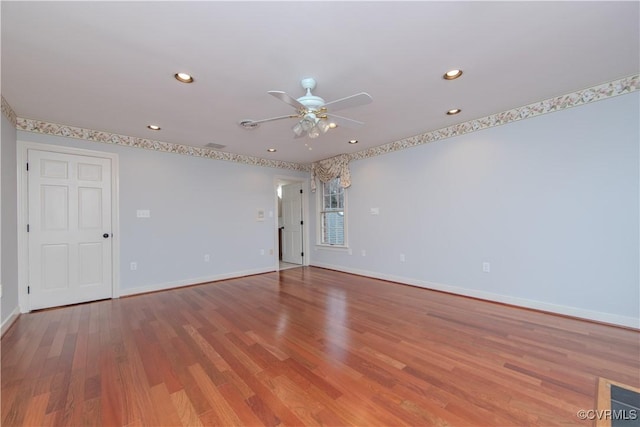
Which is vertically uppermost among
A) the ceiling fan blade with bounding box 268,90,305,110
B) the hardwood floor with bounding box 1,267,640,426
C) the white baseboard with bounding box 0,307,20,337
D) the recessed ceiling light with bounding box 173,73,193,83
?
the recessed ceiling light with bounding box 173,73,193,83

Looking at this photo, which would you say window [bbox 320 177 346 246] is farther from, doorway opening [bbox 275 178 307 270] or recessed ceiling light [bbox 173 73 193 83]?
recessed ceiling light [bbox 173 73 193 83]

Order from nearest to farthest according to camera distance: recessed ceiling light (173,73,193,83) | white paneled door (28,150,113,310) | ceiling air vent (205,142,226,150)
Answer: recessed ceiling light (173,73,193,83), white paneled door (28,150,113,310), ceiling air vent (205,142,226,150)

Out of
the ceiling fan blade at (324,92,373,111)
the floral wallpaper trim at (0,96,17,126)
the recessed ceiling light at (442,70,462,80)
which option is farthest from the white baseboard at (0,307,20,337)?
the recessed ceiling light at (442,70,462,80)

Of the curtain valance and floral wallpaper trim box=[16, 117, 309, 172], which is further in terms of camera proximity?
the curtain valance

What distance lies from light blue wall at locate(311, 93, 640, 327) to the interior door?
2489mm

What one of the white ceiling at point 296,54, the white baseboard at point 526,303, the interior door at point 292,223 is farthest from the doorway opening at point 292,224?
the white ceiling at point 296,54

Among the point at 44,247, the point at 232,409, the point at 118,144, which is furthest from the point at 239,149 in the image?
the point at 232,409

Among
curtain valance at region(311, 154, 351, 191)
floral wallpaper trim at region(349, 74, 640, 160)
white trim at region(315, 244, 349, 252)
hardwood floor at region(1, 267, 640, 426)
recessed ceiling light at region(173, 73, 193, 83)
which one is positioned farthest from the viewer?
white trim at region(315, 244, 349, 252)

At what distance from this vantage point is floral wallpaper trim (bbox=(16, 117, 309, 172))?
3396mm

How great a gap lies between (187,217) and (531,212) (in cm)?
514

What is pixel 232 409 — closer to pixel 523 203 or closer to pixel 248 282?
pixel 248 282

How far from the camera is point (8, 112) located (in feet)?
9.55

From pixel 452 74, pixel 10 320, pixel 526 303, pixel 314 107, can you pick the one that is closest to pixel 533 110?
pixel 452 74

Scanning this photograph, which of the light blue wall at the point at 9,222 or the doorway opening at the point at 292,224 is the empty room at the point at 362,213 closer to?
the light blue wall at the point at 9,222
